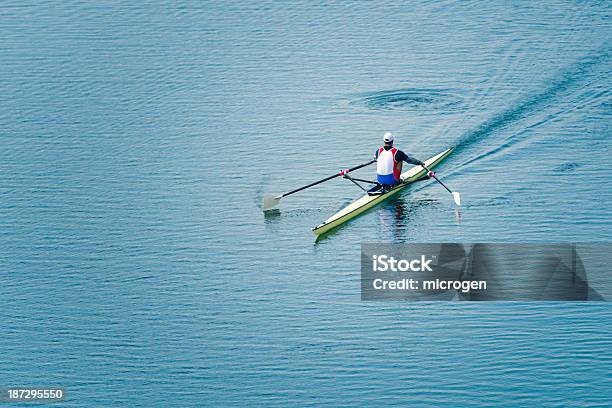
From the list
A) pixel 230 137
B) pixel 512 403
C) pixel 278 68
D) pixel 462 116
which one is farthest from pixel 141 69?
pixel 512 403

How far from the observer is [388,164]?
36438mm

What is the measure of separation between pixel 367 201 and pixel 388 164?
Answer: 139cm

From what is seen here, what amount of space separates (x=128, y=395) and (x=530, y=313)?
1029cm

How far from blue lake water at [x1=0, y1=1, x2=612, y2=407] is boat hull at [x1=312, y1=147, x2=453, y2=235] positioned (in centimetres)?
35

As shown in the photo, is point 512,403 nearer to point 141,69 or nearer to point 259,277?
point 259,277

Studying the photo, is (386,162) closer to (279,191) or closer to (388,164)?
(388,164)

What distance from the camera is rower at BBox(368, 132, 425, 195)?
36438mm

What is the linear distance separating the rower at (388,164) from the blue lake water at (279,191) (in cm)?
62

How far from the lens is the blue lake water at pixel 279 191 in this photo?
2859 cm

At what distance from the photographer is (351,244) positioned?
112 ft

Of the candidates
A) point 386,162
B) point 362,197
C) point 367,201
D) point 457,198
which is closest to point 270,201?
point 362,197

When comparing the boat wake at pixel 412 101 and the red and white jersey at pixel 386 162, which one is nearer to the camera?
the red and white jersey at pixel 386 162

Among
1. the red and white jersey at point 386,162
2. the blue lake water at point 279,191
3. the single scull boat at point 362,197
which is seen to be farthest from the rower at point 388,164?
the blue lake water at point 279,191

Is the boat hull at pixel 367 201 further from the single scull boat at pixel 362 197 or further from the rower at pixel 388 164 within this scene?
the rower at pixel 388 164
